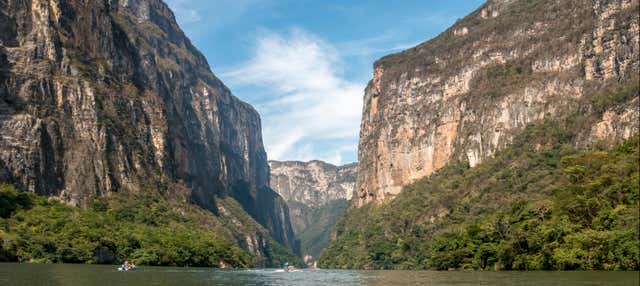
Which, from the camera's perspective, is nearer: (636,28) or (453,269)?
(453,269)

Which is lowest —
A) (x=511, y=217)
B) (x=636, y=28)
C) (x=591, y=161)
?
(x=511, y=217)

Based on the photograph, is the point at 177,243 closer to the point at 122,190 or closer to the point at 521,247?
the point at 122,190

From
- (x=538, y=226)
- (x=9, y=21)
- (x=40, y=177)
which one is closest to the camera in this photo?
(x=538, y=226)

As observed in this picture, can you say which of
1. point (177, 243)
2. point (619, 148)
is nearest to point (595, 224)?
point (619, 148)

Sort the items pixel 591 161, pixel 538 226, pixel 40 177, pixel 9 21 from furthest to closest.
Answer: pixel 9 21
pixel 40 177
pixel 591 161
pixel 538 226

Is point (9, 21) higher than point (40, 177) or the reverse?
higher
